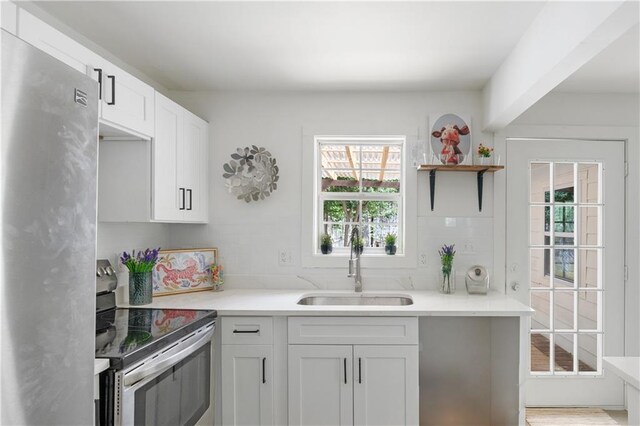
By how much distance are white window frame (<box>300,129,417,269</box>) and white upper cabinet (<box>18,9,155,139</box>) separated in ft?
3.83

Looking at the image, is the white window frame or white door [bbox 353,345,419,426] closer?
white door [bbox 353,345,419,426]

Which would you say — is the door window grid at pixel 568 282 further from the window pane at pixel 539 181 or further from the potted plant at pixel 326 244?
the potted plant at pixel 326 244

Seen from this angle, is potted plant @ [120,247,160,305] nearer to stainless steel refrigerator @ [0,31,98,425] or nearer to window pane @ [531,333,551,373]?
stainless steel refrigerator @ [0,31,98,425]

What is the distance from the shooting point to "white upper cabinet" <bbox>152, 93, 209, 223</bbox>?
2.32 m

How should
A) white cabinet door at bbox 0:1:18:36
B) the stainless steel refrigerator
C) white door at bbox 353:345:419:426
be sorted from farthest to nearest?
white door at bbox 353:345:419:426, white cabinet door at bbox 0:1:18:36, the stainless steel refrigerator

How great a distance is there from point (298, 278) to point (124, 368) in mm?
1620

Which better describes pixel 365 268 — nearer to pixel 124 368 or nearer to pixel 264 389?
pixel 264 389

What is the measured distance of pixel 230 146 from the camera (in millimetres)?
3043

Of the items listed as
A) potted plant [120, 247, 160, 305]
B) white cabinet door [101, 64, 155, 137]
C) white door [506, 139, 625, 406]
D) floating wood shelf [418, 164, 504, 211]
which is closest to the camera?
white cabinet door [101, 64, 155, 137]

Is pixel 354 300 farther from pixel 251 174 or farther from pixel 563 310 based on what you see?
pixel 563 310

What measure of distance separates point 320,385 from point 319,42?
6.23 ft

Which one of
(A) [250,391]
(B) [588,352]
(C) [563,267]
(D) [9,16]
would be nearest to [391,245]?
(C) [563,267]

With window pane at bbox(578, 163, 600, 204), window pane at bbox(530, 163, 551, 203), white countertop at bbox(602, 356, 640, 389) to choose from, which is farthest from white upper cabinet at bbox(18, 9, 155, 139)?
window pane at bbox(578, 163, 600, 204)

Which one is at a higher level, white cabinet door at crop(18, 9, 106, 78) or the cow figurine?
white cabinet door at crop(18, 9, 106, 78)
